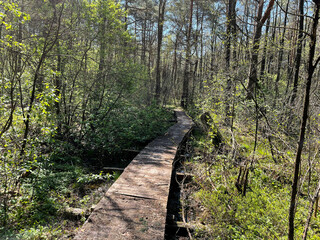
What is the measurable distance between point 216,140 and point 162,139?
2.21m

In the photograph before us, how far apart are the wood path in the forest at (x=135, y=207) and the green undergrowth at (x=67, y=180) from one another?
0.59 meters

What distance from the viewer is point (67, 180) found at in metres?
4.93

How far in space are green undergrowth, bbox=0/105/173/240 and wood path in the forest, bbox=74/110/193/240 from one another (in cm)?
59

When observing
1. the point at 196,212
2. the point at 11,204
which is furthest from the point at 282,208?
the point at 11,204

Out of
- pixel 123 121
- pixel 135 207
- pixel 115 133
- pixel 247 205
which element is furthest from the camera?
pixel 123 121

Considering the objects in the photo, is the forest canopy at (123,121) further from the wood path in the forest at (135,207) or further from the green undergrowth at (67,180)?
the wood path in the forest at (135,207)

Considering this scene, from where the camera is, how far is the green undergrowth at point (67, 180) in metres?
3.47

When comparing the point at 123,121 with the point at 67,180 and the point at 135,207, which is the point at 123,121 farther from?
the point at 135,207

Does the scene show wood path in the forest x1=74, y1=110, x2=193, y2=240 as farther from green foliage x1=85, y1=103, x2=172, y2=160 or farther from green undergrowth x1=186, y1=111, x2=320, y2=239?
green foliage x1=85, y1=103, x2=172, y2=160

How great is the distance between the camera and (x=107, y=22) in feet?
27.5

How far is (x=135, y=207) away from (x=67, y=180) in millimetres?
2392

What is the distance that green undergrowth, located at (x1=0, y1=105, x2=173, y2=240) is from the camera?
136 inches

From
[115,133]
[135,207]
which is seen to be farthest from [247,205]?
[115,133]

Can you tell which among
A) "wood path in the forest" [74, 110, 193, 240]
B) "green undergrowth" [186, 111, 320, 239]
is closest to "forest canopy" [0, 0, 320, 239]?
"green undergrowth" [186, 111, 320, 239]
